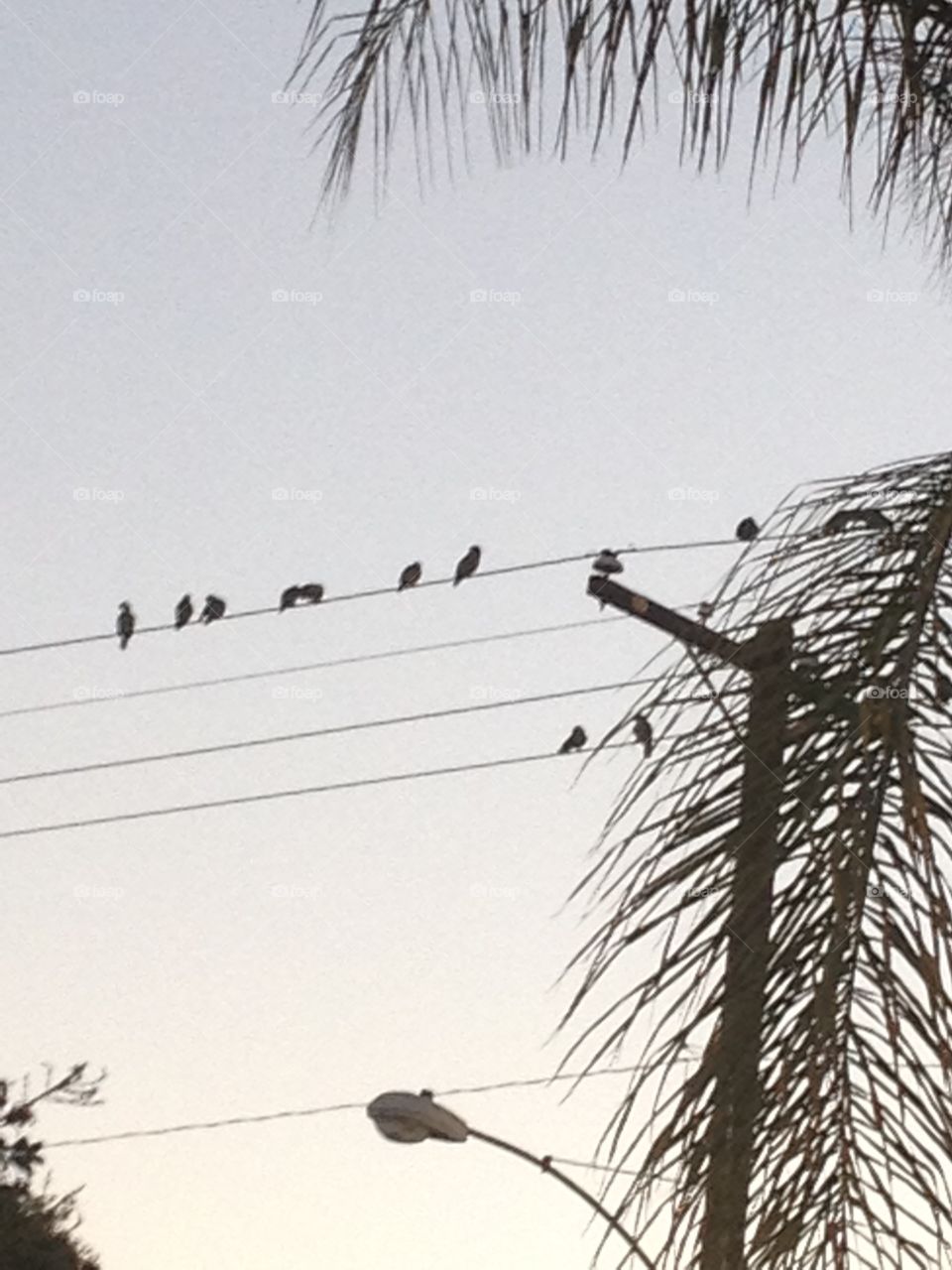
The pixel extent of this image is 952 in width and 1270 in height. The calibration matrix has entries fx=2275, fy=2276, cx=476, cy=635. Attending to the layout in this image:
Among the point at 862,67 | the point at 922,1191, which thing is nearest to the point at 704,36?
the point at 862,67

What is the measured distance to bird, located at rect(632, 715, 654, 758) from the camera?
7.14 feet

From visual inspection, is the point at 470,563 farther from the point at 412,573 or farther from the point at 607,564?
the point at 607,564

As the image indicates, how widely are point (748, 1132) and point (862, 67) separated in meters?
1.12

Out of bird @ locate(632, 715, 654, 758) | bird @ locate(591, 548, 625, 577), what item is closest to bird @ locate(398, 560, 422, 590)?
bird @ locate(591, 548, 625, 577)

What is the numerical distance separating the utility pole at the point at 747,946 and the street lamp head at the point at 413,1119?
5730 millimetres

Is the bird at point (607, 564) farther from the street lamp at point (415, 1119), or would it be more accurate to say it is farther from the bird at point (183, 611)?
the bird at point (183, 611)

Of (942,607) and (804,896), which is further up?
(942,607)

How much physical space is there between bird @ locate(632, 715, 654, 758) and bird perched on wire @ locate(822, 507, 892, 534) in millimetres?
264

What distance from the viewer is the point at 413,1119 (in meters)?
7.83

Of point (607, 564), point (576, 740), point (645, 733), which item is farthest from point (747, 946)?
point (576, 740)

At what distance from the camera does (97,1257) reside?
17594 mm

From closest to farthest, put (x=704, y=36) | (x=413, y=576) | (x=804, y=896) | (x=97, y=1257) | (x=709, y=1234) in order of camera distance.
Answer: (x=709, y=1234)
(x=804, y=896)
(x=704, y=36)
(x=413, y=576)
(x=97, y=1257)

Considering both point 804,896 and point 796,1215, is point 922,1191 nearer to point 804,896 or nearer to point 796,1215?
point 796,1215

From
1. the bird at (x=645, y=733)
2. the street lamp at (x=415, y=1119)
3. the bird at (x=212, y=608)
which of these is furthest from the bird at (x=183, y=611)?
the bird at (x=645, y=733)
